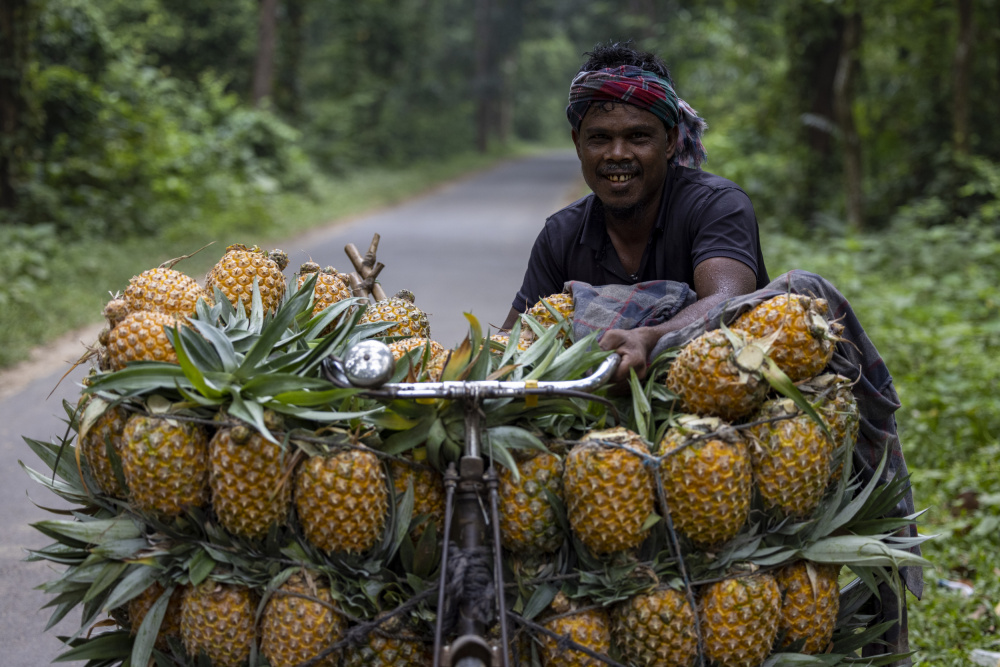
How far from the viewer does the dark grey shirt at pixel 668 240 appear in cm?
306

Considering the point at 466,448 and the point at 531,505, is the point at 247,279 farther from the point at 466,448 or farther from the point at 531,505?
the point at 531,505

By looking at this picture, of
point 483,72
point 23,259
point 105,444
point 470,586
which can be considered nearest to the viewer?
point 470,586

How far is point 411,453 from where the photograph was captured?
2293 millimetres

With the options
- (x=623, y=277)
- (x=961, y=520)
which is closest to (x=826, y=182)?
(x=961, y=520)

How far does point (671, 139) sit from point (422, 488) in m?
1.62

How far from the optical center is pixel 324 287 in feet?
9.83

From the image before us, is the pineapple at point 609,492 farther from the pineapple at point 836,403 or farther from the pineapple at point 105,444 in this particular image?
the pineapple at point 105,444

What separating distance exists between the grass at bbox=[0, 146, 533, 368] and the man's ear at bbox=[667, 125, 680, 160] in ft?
6.18

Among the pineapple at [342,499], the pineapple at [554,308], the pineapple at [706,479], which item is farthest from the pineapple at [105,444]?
the pineapple at [706,479]

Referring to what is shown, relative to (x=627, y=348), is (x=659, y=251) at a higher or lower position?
higher

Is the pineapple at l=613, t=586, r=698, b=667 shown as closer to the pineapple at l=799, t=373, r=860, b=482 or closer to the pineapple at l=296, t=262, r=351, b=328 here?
the pineapple at l=799, t=373, r=860, b=482

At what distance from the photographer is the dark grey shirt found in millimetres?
3057

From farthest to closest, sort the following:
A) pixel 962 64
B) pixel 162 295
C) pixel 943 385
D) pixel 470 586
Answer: pixel 962 64
pixel 943 385
pixel 162 295
pixel 470 586

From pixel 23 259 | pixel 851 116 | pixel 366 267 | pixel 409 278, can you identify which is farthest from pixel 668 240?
pixel 851 116
